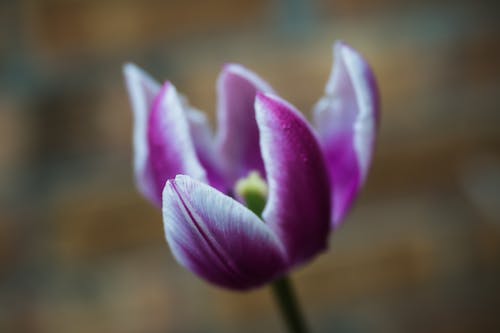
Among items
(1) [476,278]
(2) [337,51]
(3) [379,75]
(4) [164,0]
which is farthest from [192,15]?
(2) [337,51]

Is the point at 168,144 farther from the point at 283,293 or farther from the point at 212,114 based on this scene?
the point at 212,114

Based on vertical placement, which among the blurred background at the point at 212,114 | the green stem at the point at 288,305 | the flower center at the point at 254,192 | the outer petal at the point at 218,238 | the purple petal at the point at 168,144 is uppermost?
the blurred background at the point at 212,114

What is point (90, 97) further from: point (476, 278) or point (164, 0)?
point (476, 278)

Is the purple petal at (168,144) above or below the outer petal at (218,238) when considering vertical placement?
above

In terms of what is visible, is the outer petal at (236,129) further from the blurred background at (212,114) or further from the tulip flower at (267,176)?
the blurred background at (212,114)

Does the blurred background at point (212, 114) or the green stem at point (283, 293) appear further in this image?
the blurred background at point (212, 114)

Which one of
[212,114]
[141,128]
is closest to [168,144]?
[141,128]

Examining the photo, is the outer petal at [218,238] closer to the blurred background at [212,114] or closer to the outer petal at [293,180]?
the outer petal at [293,180]

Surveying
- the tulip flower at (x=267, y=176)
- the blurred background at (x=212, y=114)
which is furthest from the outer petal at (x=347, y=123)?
the blurred background at (x=212, y=114)
